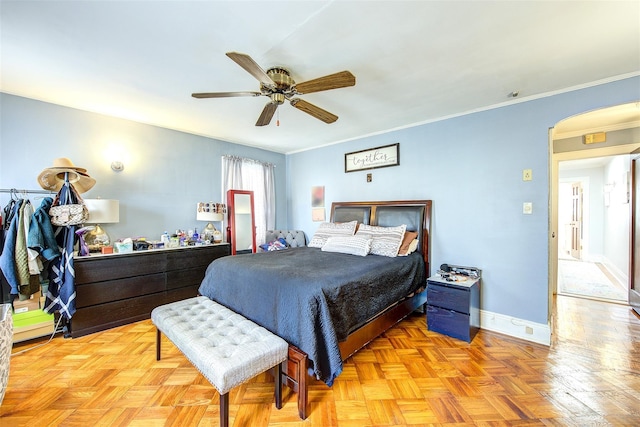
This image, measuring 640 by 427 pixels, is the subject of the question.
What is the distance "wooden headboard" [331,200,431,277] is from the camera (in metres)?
3.22

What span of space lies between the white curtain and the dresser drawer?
9.56 ft

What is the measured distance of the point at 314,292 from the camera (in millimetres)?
1746

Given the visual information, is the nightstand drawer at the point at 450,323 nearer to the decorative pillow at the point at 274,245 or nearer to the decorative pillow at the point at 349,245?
the decorative pillow at the point at 349,245

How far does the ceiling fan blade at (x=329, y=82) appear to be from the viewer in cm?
169

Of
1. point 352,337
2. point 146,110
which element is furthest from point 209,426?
point 146,110

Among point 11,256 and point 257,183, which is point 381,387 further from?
point 257,183

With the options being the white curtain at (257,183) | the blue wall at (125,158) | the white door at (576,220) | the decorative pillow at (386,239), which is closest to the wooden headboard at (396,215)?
the decorative pillow at (386,239)

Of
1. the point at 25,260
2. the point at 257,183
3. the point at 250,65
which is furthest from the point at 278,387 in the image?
the point at 257,183

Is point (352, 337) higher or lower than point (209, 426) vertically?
higher

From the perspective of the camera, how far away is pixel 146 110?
292 centimetres

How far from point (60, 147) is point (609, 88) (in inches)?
215

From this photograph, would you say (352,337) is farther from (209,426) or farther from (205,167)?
(205,167)

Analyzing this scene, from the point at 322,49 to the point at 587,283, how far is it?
18.6 feet

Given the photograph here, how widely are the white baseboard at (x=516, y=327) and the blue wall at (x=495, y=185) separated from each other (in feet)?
0.17
